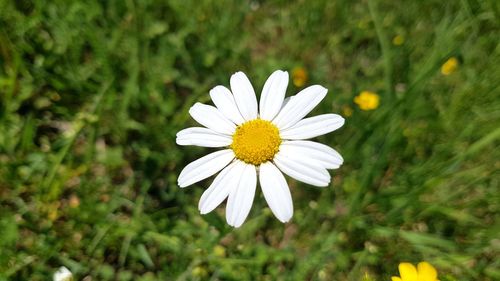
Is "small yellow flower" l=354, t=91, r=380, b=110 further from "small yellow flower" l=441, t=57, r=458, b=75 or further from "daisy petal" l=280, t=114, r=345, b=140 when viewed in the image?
"daisy petal" l=280, t=114, r=345, b=140

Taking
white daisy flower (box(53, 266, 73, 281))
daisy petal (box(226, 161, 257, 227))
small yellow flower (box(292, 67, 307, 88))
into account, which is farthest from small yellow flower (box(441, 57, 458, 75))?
white daisy flower (box(53, 266, 73, 281))

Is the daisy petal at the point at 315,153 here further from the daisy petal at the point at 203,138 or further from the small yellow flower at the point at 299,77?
the small yellow flower at the point at 299,77

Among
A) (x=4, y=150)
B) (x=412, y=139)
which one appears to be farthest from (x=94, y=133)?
(x=412, y=139)

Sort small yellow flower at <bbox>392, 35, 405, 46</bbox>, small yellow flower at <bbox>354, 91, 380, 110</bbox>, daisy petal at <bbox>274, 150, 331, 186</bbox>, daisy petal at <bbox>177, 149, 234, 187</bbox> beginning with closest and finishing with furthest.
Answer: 1. daisy petal at <bbox>274, 150, 331, 186</bbox>
2. daisy petal at <bbox>177, 149, 234, 187</bbox>
3. small yellow flower at <bbox>354, 91, 380, 110</bbox>
4. small yellow flower at <bbox>392, 35, 405, 46</bbox>

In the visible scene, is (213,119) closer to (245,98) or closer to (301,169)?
(245,98)

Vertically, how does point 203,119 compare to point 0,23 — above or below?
below

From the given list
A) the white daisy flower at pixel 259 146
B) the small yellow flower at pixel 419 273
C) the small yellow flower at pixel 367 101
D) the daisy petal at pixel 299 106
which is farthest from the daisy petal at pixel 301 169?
the small yellow flower at pixel 367 101

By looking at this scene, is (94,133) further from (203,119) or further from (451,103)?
(451,103)
